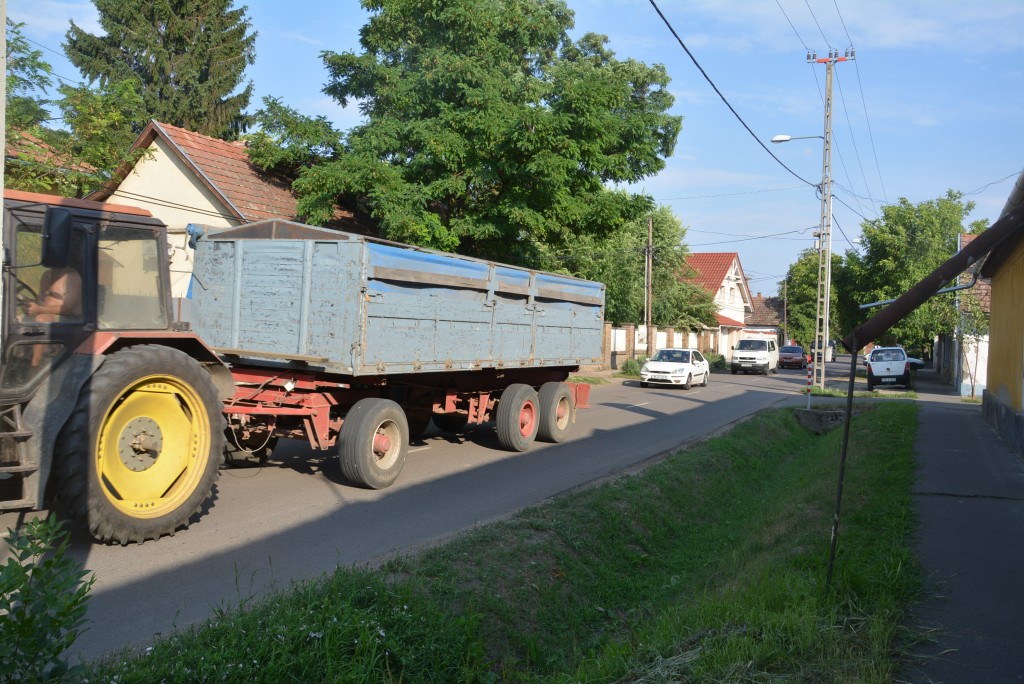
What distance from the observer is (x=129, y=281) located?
693cm

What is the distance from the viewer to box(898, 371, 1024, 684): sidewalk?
4.15 meters

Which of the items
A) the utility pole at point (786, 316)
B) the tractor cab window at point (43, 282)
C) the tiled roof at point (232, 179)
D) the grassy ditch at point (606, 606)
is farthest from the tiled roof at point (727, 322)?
the tractor cab window at point (43, 282)

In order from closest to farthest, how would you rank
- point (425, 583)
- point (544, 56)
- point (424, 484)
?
point (425, 583), point (424, 484), point (544, 56)

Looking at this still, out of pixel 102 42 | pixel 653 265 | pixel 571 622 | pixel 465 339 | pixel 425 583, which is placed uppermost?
pixel 102 42

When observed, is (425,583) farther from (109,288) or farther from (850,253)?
(850,253)

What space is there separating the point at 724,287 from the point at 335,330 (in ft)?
187

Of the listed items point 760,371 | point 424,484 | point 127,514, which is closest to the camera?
point 127,514

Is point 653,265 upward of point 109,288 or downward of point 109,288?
upward

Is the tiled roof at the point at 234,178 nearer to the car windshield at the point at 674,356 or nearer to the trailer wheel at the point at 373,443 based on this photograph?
the trailer wheel at the point at 373,443

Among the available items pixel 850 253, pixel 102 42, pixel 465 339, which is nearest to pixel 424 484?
pixel 465 339

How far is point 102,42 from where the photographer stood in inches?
1326

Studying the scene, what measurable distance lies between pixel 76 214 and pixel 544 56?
2922 cm

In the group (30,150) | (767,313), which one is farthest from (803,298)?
(30,150)

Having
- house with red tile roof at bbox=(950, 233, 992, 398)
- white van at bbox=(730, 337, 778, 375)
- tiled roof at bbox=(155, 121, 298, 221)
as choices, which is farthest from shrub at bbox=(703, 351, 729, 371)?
tiled roof at bbox=(155, 121, 298, 221)
